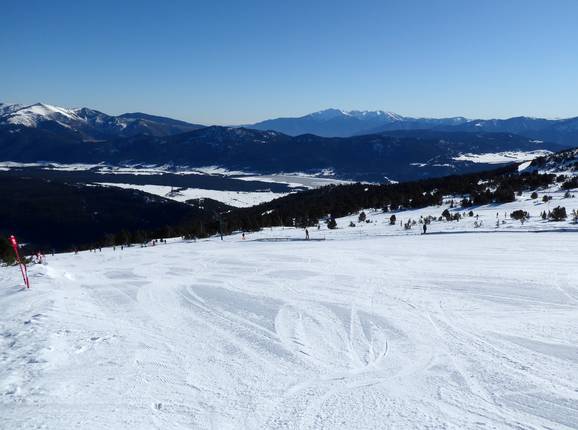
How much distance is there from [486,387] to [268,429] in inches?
126

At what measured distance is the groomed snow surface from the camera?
5887 mm

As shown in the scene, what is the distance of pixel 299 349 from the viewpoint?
820 centimetres

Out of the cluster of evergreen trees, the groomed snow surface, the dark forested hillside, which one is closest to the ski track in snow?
the groomed snow surface

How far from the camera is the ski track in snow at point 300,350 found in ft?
19.3

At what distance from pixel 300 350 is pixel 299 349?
5cm

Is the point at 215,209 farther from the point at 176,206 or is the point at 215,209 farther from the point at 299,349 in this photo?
the point at 299,349

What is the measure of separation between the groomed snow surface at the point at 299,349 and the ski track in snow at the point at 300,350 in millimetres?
30

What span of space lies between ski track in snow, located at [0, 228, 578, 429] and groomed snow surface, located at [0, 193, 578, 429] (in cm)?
3

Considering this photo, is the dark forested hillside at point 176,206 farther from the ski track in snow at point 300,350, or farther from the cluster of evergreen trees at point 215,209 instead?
the ski track in snow at point 300,350

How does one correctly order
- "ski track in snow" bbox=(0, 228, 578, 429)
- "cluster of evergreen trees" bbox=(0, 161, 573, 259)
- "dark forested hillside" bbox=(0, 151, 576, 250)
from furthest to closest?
"dark forested hillside" bbox=(0, 151, 576, 250), "cluster of evergreen trees" bbox=(0, 161, 573, 259), "ski track in snow" bbox=(0, 228, 578, 429)

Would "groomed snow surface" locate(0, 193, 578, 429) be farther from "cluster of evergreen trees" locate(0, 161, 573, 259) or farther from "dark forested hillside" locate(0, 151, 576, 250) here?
"dark forested hillside" locate(0, 151, 576, 250)

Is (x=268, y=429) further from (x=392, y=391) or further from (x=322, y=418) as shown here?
(x=392, y=391)

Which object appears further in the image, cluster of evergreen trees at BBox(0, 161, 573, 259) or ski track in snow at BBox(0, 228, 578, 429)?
cluster of evergreen trees at BBox(0, 161, 573, 259)

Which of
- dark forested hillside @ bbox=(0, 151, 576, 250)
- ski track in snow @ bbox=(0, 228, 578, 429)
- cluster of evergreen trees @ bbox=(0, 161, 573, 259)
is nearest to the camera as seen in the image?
ski track in snow @ bbox=(0, 228, 578, 429)
